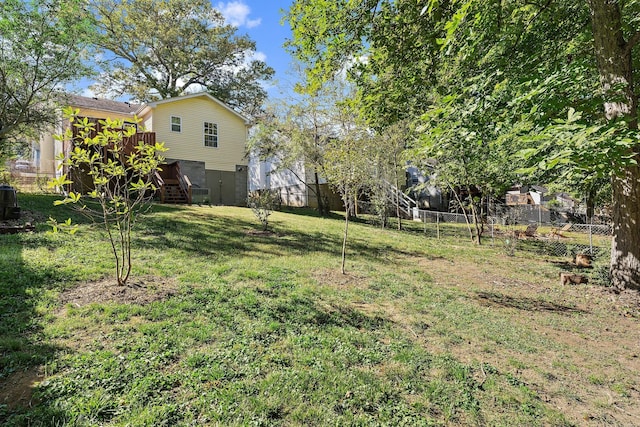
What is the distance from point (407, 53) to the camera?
22.0ft

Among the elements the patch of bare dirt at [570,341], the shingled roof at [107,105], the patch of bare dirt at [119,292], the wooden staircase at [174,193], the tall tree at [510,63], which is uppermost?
the shingled roof at [107,105]

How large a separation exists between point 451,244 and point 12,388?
40.7 feet

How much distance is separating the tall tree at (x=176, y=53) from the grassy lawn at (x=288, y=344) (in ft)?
66.8

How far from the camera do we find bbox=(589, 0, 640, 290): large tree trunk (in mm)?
5121

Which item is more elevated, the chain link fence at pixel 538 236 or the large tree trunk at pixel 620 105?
the large tree trunk at pixel 620 105

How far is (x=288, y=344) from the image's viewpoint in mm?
3670

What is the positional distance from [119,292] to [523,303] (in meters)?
7.13

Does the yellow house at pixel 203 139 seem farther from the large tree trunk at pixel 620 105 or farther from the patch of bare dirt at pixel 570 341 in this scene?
the large tree trunk at pixel 620 105

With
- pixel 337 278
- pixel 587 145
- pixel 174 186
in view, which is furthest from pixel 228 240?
pixel 174 186

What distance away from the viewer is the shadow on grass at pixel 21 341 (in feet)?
7.75

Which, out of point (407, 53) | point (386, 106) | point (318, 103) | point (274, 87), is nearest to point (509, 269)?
point (386, 106)

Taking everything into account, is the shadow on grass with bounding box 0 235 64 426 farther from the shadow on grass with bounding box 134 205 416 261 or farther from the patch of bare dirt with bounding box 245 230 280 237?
the patch of bare dirt with bounding box 245 230 280 237

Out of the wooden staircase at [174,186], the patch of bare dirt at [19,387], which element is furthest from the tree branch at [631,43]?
the wooden staircase at [174,186]

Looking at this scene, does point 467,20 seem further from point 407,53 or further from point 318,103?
point 318,103
